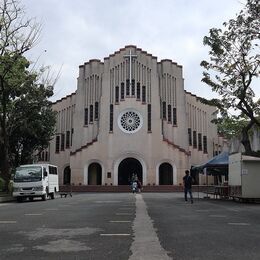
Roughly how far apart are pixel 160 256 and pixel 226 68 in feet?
67.2

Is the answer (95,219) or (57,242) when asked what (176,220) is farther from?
(57,242)

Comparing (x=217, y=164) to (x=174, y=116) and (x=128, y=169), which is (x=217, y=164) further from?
(x=174, y=116)

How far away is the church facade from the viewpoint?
5353 centimetres

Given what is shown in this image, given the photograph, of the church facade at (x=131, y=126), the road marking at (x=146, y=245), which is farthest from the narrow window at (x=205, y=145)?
the road marking at (x=146, y=245)

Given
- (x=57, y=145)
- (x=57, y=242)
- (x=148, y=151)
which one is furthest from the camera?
(x=57, y=145)

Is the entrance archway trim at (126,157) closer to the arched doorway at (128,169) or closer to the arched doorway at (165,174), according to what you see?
the arched doorway at (128,169)

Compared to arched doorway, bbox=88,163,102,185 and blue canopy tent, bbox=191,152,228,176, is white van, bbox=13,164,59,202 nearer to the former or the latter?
blue canopy tent, bbox=191,152,228,176

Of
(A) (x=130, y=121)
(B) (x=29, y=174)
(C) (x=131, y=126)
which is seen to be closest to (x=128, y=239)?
(B) (x=29, y=174)

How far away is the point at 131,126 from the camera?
5488 centimetres

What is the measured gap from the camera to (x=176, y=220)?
528 inches

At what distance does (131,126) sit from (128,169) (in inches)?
203

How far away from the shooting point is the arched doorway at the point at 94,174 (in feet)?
180

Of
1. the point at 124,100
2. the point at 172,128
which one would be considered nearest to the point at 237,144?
the point at 172,128

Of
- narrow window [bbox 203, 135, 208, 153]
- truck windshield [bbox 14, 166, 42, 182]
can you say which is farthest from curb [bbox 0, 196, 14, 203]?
narrow window [bbox 203, 135, 208, 153]
